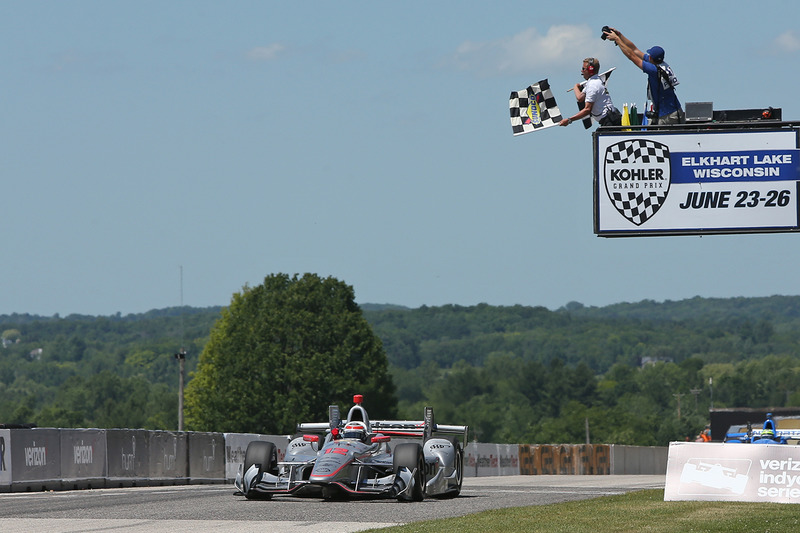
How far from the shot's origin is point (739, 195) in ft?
51.0

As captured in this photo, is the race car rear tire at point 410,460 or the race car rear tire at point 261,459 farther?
the race car rear tire at point 261,459

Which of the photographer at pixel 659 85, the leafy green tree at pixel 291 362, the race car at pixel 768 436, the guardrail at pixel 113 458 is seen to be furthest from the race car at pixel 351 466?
the leafy green tree at pixel 291 362

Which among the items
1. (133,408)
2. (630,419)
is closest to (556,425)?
(630,419)

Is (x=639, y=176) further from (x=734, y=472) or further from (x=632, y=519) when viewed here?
(x=734, y=472)

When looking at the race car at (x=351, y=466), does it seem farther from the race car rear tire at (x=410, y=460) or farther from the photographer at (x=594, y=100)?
the photographer at (x=594, y=100)

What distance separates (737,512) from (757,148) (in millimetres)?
5516

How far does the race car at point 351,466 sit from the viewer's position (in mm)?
21328

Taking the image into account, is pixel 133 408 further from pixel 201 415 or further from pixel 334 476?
pixel 334 476

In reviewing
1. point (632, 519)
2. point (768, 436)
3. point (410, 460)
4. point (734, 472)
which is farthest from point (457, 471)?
point (768, 436)

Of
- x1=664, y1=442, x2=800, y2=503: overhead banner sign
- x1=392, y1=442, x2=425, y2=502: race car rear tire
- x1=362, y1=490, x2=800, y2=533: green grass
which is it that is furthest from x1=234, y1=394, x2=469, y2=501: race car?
x1=664, y1=442, x2=800, y2=503: overhead banner sign

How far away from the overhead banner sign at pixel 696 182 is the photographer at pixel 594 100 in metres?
0.27

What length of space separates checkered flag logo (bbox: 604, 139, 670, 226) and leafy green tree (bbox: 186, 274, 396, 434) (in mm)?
55823

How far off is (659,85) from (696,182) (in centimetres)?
127

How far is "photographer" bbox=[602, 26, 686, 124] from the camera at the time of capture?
51.5ft
